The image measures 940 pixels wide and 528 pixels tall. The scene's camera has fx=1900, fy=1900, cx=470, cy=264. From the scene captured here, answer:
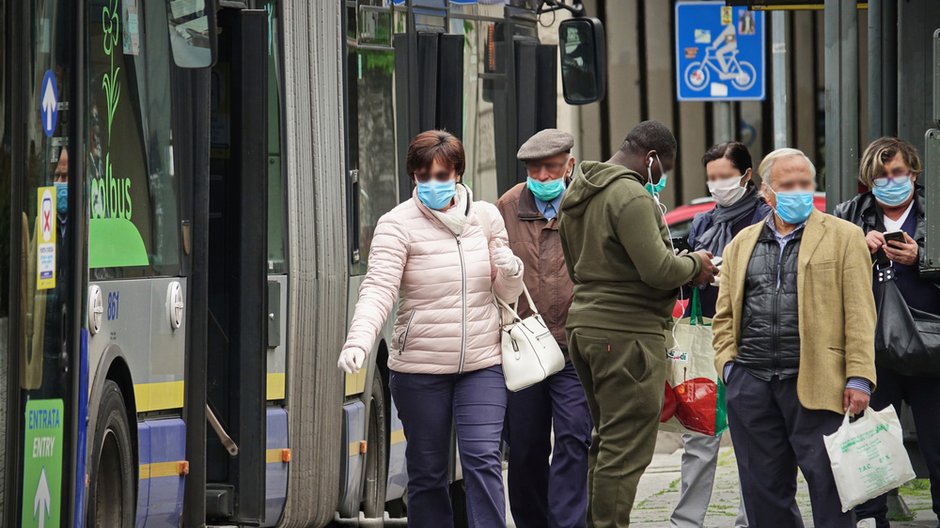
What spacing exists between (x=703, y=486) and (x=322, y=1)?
2.73m

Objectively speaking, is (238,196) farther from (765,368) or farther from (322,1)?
(765,368)

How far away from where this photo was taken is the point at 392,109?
886cm

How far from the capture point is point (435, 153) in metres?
7.03

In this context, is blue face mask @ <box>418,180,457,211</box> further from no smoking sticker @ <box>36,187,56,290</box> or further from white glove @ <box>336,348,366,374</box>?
no smoking sticker @ <box>36,187,56,290</box>

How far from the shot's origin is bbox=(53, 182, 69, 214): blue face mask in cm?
527

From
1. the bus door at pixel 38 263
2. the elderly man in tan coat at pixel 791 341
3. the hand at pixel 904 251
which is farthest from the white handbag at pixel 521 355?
the bus door at pixel 38 263

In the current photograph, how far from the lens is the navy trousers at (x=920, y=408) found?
7.73 meters

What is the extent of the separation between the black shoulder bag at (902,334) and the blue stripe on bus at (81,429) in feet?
11.2

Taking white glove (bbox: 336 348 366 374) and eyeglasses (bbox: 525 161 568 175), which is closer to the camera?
white glove (bbox: 336 348 366 374)

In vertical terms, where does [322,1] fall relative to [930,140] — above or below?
above

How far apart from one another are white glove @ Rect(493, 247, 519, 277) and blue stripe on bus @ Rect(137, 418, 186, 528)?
1310 mm

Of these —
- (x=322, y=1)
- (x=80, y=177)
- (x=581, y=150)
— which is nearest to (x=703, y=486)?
(x=322, y=1)

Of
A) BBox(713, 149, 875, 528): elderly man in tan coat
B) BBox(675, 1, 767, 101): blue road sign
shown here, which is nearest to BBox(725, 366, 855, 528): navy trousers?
BBox(713, 149, 875, 528): elderly man in tan coat

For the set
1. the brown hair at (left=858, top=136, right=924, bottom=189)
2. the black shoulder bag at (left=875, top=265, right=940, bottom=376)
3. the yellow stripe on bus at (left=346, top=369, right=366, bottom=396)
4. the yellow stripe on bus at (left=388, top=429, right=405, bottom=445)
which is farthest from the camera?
the yellow stripe on bus at (left=388, top=429, right=405, bottom=445)
